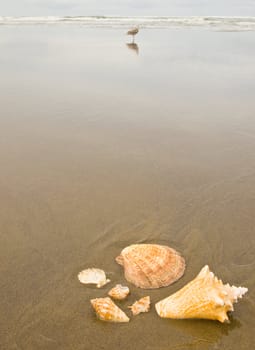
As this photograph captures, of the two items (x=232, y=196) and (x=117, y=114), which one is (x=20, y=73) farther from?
(x=232, y=196)

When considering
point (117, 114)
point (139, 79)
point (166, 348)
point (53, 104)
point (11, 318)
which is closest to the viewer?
point (166, 348)

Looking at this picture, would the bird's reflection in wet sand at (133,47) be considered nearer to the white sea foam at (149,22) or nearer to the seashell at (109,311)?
the white sea foam at (149,22)

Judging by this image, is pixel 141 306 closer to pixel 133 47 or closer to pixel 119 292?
pixel 119 292

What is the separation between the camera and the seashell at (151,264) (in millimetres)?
3230

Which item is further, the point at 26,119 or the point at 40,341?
the point at 26,119

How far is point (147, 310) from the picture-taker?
2916 mm

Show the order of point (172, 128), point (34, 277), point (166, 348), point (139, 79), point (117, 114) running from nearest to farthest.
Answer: point (166, 348), point (34, 277), point (172, 128), point (117, 114), point (139, 79)

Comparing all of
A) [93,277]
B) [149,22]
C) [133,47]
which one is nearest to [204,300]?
[93,277]

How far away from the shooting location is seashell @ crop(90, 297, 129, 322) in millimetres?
2830

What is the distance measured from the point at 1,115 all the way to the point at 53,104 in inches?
41.6

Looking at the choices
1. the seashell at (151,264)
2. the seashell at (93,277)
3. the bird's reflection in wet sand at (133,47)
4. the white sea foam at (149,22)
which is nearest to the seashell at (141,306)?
the seashell at (151,264)

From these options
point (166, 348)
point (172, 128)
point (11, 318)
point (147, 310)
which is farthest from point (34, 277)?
point (172, 128)

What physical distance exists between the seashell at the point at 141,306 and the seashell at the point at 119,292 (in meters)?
0.11

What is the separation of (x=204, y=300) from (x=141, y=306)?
1.55ft
